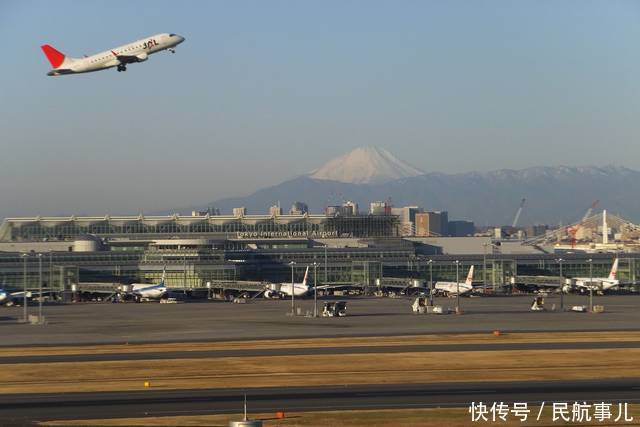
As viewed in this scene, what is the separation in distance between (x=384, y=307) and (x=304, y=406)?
330 ft

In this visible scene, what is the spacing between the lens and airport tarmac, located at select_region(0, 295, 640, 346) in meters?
113

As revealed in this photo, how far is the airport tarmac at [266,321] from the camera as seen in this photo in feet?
371

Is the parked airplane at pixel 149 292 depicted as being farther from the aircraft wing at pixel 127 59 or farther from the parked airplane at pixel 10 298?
the aircraft wing at pixel 127 59

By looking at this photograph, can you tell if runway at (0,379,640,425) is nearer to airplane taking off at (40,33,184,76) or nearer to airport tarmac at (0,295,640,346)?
airport tarmac at (0,295,640,346)

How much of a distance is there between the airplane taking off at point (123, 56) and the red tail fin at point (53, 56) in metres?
4.49

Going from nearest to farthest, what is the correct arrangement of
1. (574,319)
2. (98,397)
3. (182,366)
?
1. (98,397)
2. (182,366)
3. (574,319)

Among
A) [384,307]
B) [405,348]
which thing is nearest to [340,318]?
[384,307]

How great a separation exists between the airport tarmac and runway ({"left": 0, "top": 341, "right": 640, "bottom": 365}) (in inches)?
529

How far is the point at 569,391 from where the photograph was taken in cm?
6862

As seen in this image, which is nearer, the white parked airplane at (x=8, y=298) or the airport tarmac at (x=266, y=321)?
the airport tarmac at (x=266, y=321)

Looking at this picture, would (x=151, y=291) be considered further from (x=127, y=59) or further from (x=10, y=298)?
(x=127, y=59)

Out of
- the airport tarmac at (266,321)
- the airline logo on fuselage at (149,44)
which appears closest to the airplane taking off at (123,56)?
the airline logo on fuselage at (149,44)

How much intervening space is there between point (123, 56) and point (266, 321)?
38.6 m

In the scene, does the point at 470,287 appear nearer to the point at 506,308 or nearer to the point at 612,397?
the point at 506,308
